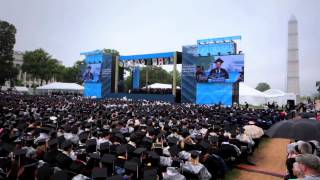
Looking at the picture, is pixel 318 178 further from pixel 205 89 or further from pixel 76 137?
pixel 205 89

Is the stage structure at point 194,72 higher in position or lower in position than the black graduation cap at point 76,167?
higher

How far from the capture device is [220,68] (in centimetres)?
2775

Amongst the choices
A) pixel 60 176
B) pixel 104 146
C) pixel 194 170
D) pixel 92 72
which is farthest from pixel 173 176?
pixel 92 72

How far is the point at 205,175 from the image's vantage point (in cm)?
560

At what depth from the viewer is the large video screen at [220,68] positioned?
26.6 meters

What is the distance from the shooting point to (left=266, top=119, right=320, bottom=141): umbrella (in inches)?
215

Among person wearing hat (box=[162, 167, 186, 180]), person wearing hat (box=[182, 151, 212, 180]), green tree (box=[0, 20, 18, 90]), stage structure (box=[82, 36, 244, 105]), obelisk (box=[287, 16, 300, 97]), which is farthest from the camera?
obelisk (box=[287, 16, 300, 97])

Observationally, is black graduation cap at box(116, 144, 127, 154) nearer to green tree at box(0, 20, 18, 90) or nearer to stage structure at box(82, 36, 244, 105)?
stage structure at box(82, 36, 244, 105)

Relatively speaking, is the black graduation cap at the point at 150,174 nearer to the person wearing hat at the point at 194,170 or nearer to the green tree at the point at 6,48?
the person wearing hat at the point at 194,170

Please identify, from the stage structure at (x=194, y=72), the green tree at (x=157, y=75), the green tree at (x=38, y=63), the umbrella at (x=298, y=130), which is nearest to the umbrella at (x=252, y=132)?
the umbrella at (x=298, y=130)

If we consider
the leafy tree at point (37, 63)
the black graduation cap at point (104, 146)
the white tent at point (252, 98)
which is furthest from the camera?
the leafy tree at point (37, 63)

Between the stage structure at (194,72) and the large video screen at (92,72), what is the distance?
150mm

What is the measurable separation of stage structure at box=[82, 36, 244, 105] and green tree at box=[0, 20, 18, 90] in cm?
1505

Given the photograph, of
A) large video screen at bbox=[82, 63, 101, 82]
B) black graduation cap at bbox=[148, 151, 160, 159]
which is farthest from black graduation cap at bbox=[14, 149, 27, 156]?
large video screen at bbox=[82, 63, 101, 82]
